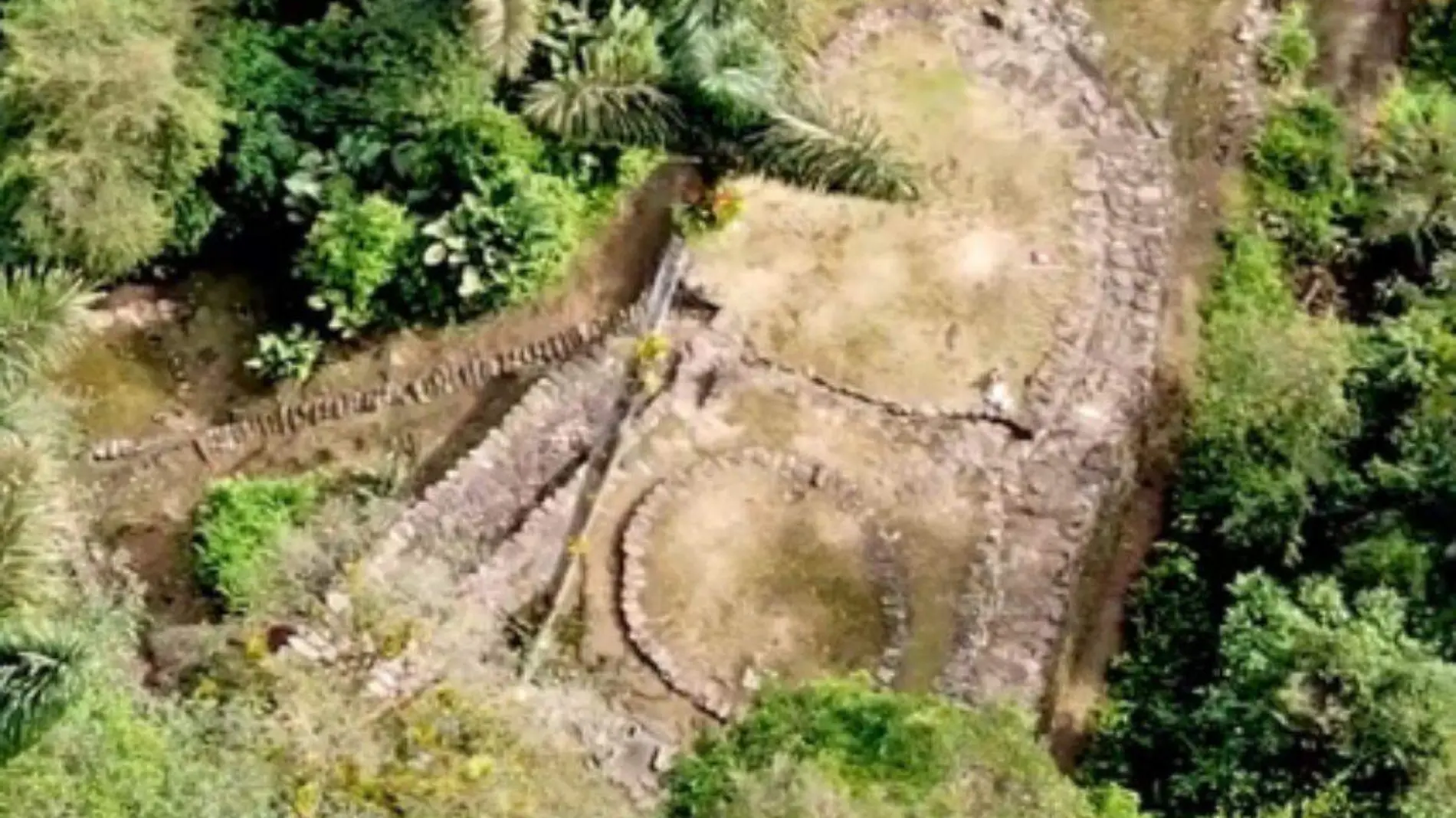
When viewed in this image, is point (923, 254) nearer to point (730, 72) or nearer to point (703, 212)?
point (703, 212)

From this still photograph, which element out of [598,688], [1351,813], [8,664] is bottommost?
[598,688]

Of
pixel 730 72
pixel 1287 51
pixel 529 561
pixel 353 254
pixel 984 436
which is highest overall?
pixel 730 72

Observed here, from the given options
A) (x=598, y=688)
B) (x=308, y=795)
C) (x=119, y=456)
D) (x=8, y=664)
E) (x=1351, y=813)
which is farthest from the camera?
(x=119, y=456)

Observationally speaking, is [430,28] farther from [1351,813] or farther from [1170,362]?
[1351,813]

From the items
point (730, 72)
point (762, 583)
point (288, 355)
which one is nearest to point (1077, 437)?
point (762, 583)

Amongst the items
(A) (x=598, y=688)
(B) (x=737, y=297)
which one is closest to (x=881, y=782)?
(A) (x=598, y=688)

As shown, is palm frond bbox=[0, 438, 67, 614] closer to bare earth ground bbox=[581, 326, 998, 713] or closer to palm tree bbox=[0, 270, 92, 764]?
palm tree bbox=[0, 270, 92, 764]

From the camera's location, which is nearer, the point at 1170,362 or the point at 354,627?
the point at 354,627
